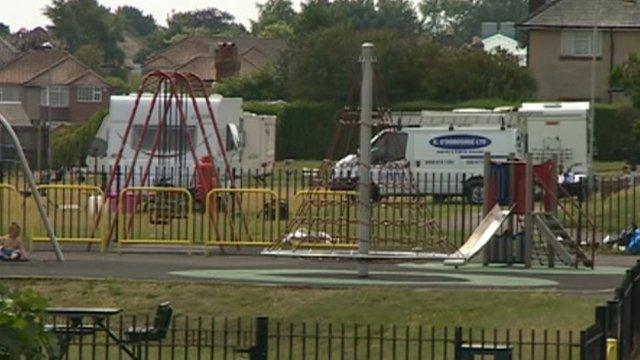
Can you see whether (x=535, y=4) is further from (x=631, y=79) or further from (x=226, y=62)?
(x=631, y=79)

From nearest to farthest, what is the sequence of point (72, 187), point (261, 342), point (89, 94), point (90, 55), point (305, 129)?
point (261, 342)
point (72, 187)
point (305, 129)
point (89, 94)
point (90, 55)

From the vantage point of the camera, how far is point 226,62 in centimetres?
9312

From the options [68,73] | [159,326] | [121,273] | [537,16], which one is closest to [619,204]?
[121,273]

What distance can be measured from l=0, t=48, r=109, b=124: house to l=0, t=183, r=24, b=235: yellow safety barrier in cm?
6770

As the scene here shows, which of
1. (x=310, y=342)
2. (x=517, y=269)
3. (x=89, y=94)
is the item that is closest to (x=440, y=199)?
(x=517, y=269)

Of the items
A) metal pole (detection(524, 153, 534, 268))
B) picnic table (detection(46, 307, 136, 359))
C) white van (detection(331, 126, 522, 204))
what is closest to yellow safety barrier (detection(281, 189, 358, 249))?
metal pole (detection(524, 153, 534, 268))

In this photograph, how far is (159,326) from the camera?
19484 mm

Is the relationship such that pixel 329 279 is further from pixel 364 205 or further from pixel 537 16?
pixel 537 16

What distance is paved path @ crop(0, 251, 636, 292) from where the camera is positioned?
27578mm

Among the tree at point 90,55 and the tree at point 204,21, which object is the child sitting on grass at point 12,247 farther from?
the tree at point 204,21

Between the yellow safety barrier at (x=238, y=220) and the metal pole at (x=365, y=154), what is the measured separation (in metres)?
4.04

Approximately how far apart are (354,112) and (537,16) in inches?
2055

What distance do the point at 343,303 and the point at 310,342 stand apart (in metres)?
2.26

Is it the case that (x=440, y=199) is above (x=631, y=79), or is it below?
below
